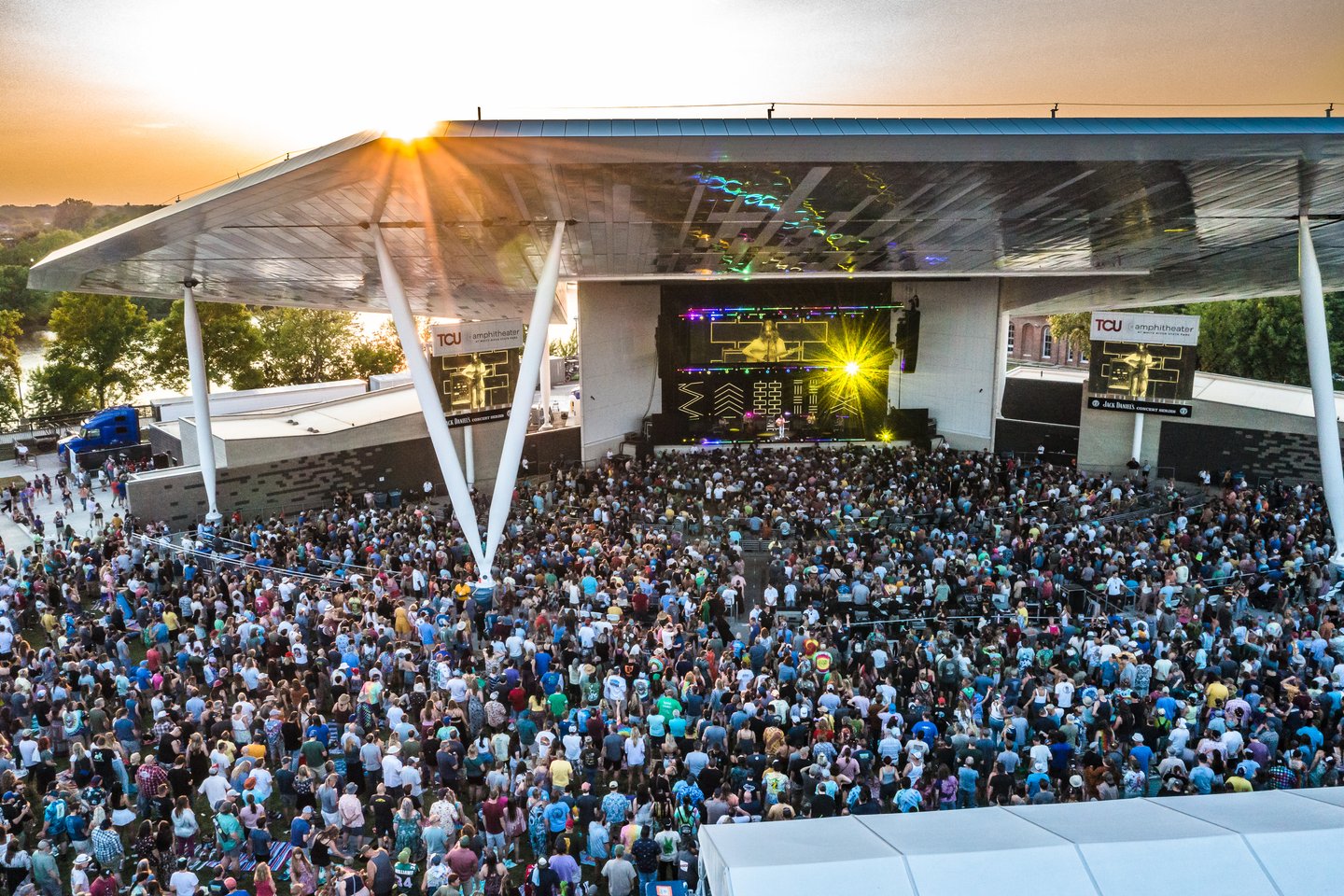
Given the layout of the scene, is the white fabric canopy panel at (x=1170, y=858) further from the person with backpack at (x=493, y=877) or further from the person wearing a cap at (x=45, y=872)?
the person wearing a cap at (x=45, y=872)

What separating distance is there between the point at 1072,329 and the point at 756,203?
165 feet

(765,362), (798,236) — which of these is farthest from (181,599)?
(765,362)

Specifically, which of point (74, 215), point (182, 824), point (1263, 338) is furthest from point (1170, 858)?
point (74, 215)

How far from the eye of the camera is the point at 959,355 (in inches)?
1296

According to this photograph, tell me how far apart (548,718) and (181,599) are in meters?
7.15

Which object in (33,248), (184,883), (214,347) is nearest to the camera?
(184,883)

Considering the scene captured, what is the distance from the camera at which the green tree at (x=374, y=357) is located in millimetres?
55597

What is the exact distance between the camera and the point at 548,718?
10.9 m

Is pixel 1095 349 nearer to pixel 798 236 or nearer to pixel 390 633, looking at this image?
pixel 798 236

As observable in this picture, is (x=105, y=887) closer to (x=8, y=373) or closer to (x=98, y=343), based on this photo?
(x=98, y=343)

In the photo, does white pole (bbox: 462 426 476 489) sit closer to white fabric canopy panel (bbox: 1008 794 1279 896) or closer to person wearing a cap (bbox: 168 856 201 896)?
person wearing a cap (bbox: 168 856 201 896)

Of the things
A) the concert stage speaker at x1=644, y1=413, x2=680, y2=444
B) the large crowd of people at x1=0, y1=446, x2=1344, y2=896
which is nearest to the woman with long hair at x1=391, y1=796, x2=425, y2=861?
the large crowd of people at x1=0, y1=446, x2=1344, y2=896

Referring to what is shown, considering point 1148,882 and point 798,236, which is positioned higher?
point 798,236

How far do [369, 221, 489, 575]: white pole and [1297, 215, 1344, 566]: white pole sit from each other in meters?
15.0
